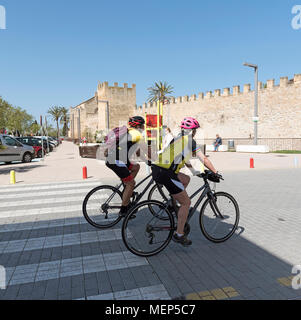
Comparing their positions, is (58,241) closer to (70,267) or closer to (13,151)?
(70,267)

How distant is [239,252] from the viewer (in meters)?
3.95

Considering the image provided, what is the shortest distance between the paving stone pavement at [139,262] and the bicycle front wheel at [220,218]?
138 millimetres

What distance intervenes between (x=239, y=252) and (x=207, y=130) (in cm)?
3851

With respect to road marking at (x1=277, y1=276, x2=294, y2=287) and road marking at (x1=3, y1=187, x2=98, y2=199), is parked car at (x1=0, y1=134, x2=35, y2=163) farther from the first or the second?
road marking at (x1=277, y1=276, x2=294, y2=287)

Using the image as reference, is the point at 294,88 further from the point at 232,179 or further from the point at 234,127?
the point at 232,179

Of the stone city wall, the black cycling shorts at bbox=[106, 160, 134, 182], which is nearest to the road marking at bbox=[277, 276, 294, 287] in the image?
the black cycling shorts at bbox=[106, 160, 134, 182]

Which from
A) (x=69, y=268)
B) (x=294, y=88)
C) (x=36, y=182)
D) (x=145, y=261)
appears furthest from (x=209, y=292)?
(x=294, y=88)

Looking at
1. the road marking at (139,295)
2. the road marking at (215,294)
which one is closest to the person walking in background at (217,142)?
the road marking at (215,294)

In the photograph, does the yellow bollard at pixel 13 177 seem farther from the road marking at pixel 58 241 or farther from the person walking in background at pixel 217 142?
the person walking in background at pixel 217 142

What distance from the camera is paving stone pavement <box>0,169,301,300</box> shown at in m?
2.97

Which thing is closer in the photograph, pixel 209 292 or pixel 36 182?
pixel 209 292

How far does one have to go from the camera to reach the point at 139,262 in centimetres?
369

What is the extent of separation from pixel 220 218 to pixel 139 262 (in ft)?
5.02
